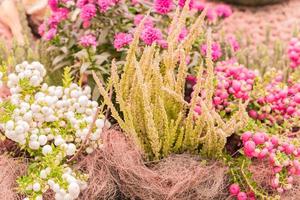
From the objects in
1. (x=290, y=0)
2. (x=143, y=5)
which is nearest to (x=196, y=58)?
(x=143, y=5)

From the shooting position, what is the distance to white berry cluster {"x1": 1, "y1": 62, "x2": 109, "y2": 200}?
A: 7.61 ft

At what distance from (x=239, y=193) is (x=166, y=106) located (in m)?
0.50

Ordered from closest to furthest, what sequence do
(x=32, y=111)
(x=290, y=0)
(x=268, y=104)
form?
1. (x=32, y=111)
2. (x=268, y=104)
3. (x=290, y=0)

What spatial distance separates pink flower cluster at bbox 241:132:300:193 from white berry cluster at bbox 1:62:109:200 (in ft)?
2.11

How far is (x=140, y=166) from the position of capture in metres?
2.46

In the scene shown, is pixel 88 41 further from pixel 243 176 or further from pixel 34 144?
pixel 243 176

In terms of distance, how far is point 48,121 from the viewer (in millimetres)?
2453

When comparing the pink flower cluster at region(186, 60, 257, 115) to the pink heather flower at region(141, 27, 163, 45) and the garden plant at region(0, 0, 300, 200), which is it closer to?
the garden plant at region(0, 0, 300, 200)

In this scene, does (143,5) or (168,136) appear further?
(143,5)

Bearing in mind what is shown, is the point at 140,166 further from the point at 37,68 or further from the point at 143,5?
the point at 143,5

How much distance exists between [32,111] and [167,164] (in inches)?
24.4

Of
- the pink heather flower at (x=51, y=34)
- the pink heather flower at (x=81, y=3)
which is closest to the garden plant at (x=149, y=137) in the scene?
the pink heather flower at (x=81, y=3)

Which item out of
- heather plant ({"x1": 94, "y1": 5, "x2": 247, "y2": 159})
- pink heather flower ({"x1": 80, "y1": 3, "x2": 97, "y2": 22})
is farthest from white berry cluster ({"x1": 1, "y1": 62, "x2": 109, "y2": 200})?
pink heather flower ({"x1": 80, "y1": 3, "x2": 97, "y2": 22})

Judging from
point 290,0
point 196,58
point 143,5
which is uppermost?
point 143,5
